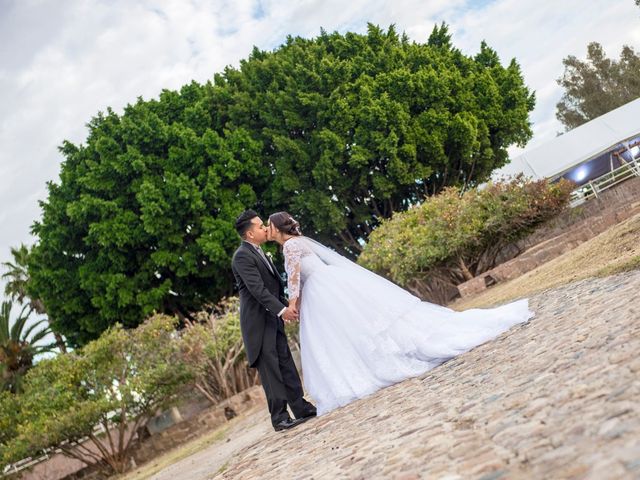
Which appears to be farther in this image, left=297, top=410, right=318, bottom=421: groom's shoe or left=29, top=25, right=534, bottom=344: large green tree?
left=29, top=25, right=534, bottom=344: large green tree

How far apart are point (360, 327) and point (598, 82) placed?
49.5 meters

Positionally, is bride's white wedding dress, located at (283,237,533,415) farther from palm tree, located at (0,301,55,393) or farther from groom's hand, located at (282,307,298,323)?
palm tree, located at (0,301,55,393)

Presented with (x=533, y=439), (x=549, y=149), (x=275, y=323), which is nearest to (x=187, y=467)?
(x=275, y=323)

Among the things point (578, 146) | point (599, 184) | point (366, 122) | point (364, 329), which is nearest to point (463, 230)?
point (366, 122)

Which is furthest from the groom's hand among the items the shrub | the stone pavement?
the shrub

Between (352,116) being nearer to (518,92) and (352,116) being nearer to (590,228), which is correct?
(518,92)

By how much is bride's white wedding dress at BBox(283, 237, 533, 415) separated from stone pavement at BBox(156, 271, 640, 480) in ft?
0.74

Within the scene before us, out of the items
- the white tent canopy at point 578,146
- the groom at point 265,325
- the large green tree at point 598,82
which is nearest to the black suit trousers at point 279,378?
the groom at point 265,325

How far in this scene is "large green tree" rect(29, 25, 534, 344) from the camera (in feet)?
90.6

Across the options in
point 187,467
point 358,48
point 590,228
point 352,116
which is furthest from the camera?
point 358,48

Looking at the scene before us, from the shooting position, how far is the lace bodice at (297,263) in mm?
7348

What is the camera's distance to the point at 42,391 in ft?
60.4

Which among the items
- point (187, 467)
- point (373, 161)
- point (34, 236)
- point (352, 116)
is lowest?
point (187, 467)

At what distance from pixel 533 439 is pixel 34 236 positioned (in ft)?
101
